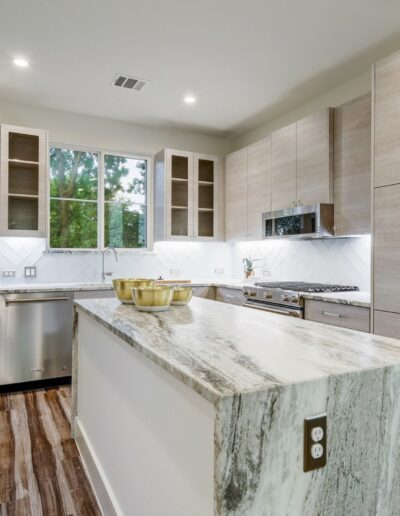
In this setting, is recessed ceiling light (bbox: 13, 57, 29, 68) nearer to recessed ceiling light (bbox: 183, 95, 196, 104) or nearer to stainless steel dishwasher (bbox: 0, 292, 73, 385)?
recessed ceiling light (bbox: 183, 95, 196, 104)

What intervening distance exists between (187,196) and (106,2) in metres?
2.43

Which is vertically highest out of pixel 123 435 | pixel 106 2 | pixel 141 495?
pixel 106 2

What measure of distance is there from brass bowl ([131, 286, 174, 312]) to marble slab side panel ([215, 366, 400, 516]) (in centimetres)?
108

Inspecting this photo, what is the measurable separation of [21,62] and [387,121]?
287 centimetres

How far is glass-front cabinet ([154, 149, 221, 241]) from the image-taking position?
457 centimetres

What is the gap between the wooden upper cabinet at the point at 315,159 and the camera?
10.9 ft

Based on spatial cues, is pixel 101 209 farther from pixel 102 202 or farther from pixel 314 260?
pixel 314 260

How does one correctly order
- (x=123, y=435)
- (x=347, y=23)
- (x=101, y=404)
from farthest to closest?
(x=347, y=23), (x=101, y=404), (x=123, y=435)

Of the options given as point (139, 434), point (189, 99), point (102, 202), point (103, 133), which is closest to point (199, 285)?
point (102, 202)

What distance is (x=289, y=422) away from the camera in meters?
0.88

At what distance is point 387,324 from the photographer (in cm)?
251

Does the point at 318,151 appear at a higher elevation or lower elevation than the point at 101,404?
higher

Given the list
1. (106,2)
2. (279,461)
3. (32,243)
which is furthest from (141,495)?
(32,243)

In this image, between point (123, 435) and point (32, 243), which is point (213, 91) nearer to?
point (32, 243)
